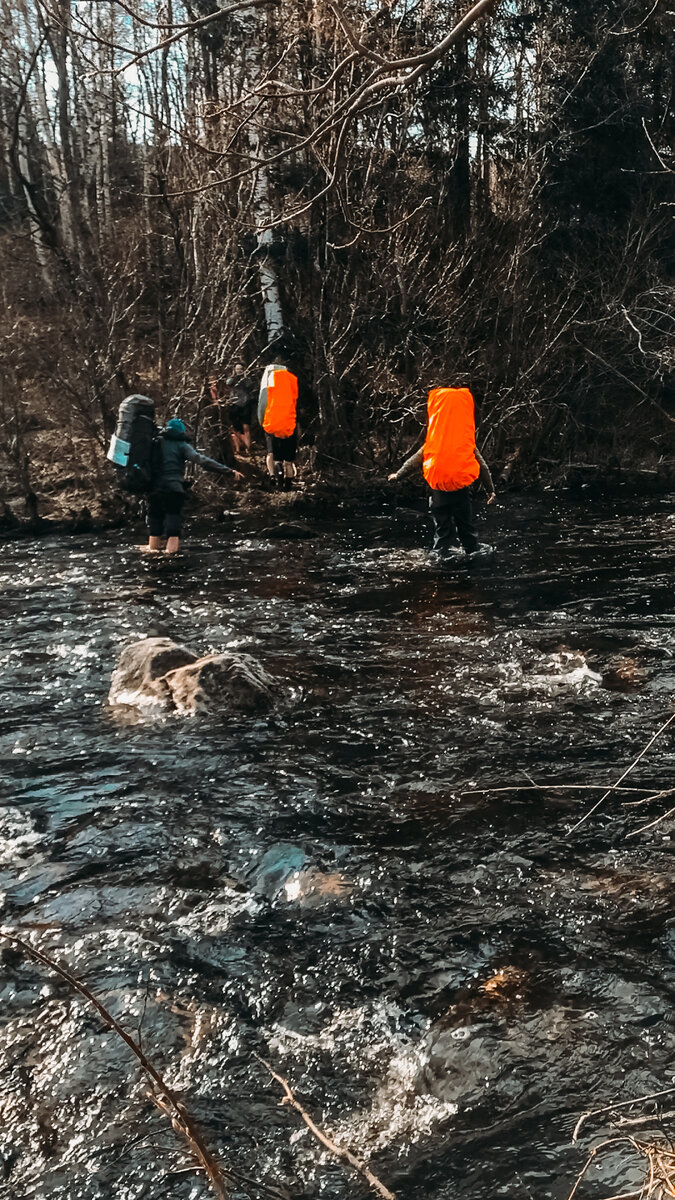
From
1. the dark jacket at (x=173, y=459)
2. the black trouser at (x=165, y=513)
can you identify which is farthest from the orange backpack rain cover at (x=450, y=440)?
the black trouser at (x=165, y=513)

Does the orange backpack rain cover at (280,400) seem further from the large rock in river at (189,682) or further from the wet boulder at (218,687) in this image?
the wet boulder at (218,687)

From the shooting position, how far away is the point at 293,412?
1560 centimetres

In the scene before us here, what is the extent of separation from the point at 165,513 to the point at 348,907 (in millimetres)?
8647

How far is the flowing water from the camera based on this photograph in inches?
131

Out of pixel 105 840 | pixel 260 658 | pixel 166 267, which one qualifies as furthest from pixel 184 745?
pixel 166 267

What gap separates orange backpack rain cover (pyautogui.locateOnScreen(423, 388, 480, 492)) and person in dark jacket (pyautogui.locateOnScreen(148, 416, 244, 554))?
280cm

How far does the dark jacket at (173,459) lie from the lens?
1212 cm

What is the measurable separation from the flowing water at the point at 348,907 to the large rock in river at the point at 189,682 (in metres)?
0.18

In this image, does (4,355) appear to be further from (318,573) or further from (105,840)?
(105,840)

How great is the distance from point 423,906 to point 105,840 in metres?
1.89

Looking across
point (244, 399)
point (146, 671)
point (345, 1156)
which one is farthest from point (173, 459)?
point (345, 1156)

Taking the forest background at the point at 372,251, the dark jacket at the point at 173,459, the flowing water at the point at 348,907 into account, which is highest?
the forest background at the point at 372,251

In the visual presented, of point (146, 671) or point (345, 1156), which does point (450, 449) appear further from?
point (345, 1156)

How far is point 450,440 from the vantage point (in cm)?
1106
